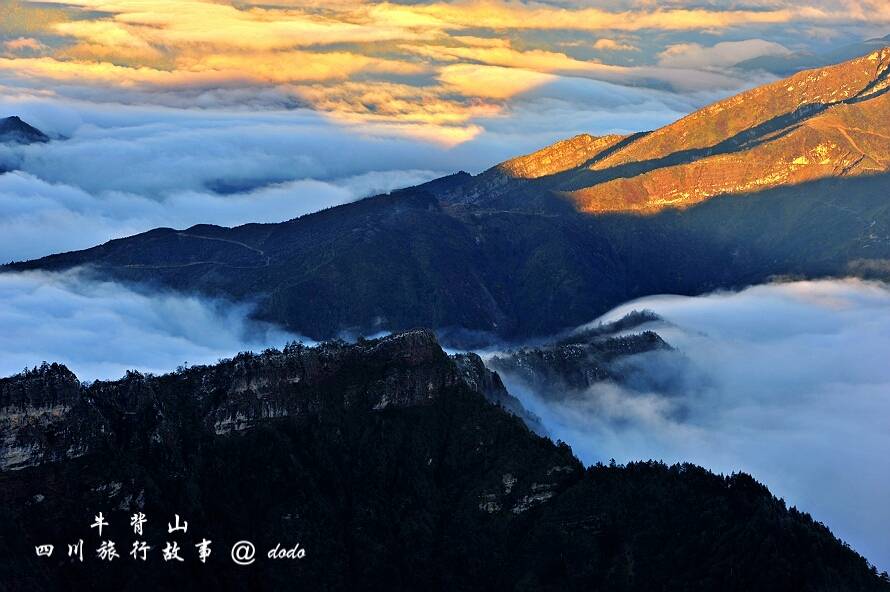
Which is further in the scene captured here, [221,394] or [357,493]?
[357,493]

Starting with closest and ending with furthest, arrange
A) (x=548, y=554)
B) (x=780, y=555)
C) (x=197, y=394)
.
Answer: (x=780, y=555) → (x=548, y=554) → (x=197, y=394)

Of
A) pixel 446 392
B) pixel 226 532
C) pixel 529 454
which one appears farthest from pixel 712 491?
pixel 226 532

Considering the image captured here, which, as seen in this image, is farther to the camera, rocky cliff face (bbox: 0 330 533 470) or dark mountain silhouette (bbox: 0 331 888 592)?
rocky cliff face (bbox: 0 330 533 470)

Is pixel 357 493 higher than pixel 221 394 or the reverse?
the reverse

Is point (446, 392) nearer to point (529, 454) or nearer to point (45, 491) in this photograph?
point (529, 454)

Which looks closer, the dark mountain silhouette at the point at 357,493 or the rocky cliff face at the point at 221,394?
the dark mountain silhouette at the point at 357,493

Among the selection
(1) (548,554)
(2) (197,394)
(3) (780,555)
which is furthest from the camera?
(2) (197,394)

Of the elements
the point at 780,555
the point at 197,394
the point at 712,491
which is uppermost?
the point at 197,394

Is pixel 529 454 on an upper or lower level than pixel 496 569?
upper
